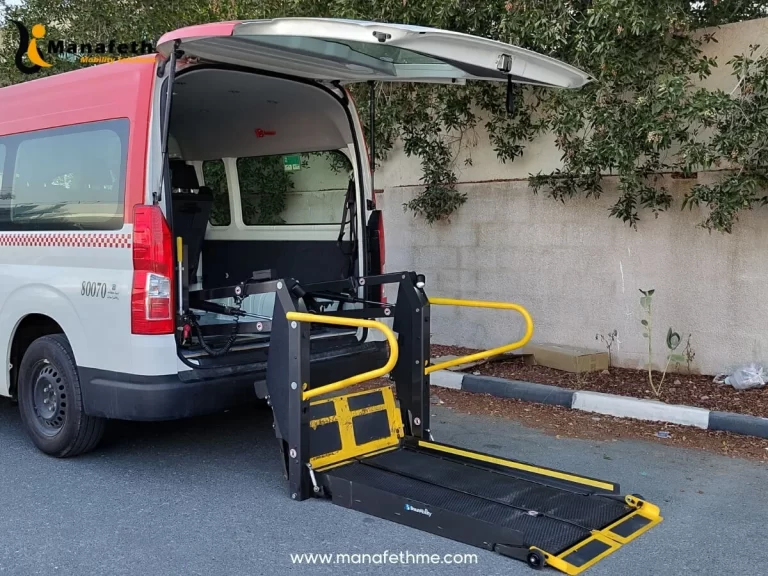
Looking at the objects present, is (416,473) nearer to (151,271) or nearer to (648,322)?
(151,271)

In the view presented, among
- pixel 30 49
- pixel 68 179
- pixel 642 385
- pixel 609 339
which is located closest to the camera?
pixel 68 179

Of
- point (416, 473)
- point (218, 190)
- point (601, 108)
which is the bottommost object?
point (416, 473)

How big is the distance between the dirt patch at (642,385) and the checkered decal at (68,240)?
12.9ft

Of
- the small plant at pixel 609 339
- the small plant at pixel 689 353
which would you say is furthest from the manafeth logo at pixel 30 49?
the small plant at pixel 689 353

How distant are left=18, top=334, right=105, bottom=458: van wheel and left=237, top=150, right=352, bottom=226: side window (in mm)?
2048

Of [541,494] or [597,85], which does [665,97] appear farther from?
[541,494]

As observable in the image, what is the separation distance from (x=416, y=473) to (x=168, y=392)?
1446 mm

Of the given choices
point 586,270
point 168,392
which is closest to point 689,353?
point 586,270

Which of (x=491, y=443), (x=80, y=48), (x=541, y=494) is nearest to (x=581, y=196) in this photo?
(x=491, y=443)

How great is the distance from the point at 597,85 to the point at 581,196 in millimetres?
1173

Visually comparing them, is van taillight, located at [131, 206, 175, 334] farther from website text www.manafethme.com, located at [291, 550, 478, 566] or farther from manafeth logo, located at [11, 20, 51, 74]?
manafeth logo, located at [11, 20, 51, 74]

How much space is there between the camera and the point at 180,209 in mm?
5809

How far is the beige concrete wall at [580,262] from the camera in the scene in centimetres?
653

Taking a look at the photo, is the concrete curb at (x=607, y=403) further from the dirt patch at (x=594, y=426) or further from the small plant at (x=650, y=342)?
the small plant at (x=650, y=342)
